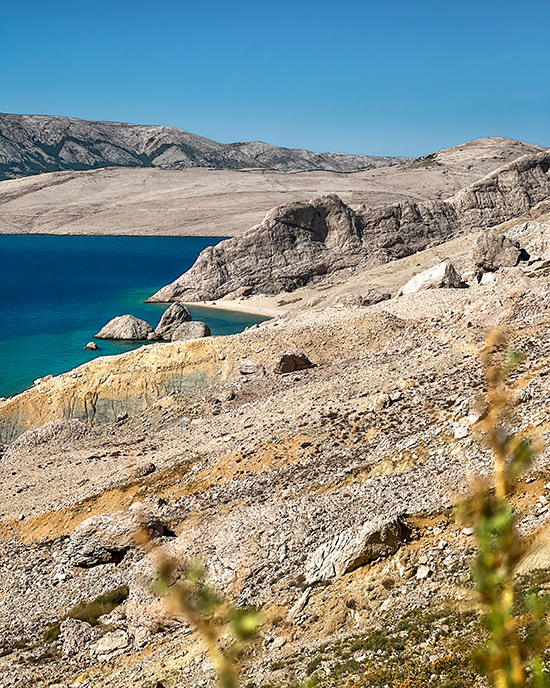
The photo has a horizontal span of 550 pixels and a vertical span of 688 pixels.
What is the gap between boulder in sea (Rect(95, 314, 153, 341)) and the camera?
5700cm

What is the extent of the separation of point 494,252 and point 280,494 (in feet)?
98.9

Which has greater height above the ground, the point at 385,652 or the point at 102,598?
the point at 385,652

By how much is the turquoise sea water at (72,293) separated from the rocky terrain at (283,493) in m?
16.9

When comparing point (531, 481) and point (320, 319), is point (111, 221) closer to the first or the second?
point (320, 319)

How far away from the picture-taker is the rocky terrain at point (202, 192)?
147 metres

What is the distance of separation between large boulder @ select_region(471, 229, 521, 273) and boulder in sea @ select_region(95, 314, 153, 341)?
29.5 metres

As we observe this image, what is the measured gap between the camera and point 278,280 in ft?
242

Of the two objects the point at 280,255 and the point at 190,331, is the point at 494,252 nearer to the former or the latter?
the point at 190,331

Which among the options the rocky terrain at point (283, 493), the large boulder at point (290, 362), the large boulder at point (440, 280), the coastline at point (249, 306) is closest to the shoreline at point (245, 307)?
the coastline at point (249, 306)

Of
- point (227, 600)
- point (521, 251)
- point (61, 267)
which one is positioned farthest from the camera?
point (61, 267)

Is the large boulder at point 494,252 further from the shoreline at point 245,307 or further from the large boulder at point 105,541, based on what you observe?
the large boulder at point 105,541


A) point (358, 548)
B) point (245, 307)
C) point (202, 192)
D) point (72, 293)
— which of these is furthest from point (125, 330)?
point (202, 192)

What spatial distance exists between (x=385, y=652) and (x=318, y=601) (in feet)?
11.9

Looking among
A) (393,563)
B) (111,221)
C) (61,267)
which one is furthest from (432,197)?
(393,563)
